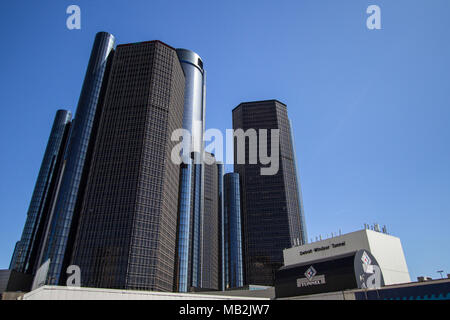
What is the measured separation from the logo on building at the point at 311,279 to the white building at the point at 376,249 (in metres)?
7.39

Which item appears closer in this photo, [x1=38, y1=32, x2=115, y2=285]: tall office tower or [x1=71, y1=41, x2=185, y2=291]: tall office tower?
[x1=71, y1=41, x2=185, y2=291]: tall office tower

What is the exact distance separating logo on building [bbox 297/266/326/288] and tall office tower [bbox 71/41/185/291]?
8554 centimetres

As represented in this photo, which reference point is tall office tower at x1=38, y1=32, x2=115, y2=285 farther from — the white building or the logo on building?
the white building

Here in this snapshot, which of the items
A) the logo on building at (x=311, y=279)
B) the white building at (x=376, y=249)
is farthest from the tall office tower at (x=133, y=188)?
the logo on building at (x=311, y=279)

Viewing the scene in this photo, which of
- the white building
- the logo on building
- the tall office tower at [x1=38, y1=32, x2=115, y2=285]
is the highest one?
the tall office tower at [x1=38, y1=32, x2=115, y2=285]

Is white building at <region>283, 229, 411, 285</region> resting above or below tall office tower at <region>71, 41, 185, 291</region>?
below

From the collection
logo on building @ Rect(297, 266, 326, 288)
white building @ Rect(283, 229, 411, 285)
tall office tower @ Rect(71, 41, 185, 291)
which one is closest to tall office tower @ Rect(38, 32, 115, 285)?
tall office tower @ Rect(71, 41, 185, 291)

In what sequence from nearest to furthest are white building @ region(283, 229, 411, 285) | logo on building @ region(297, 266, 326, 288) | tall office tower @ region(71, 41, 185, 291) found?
logo on building @ region(297, 266, 326, 288) < white building @ region(283, 229, 411, 285) < tall office tower @ region(71, 41, 185, 291)

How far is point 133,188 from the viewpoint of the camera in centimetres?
16162

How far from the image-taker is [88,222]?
158000 mm

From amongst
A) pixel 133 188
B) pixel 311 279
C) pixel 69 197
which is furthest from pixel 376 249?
pixel 69 197

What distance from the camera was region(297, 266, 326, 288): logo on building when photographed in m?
79.9

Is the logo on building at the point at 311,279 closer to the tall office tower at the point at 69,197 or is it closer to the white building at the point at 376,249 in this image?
the white building at the point at 376,249
